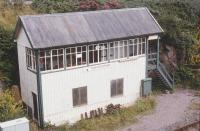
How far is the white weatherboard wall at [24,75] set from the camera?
72.2 feet

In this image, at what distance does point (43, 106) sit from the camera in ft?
70.7

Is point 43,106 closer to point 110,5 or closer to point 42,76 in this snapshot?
point 42,76

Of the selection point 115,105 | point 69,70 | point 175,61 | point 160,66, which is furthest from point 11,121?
point 175,61

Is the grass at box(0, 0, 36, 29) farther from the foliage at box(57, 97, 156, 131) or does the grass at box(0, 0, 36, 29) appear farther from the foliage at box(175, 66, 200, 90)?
the foliage at box(175, 66, 200, 90)

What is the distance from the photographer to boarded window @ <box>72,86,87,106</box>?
22.7 meters

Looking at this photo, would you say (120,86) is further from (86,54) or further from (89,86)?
(86,54)

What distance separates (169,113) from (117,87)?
150 inches

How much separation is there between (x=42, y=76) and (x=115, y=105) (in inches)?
224

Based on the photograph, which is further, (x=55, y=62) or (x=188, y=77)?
(x=188, y=77)

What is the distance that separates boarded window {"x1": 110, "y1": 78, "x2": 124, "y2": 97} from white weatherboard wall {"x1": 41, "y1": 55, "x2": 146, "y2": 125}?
0.27m

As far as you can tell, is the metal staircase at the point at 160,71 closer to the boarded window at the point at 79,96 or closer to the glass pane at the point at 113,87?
the glass pane at the point at 113,87

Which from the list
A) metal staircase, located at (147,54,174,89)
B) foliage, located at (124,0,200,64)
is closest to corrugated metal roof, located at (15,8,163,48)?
metal staircase, located at (147,54,174,89)

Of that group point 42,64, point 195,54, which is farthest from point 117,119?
point 195,54

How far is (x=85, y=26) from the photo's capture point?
23297 millimetres
